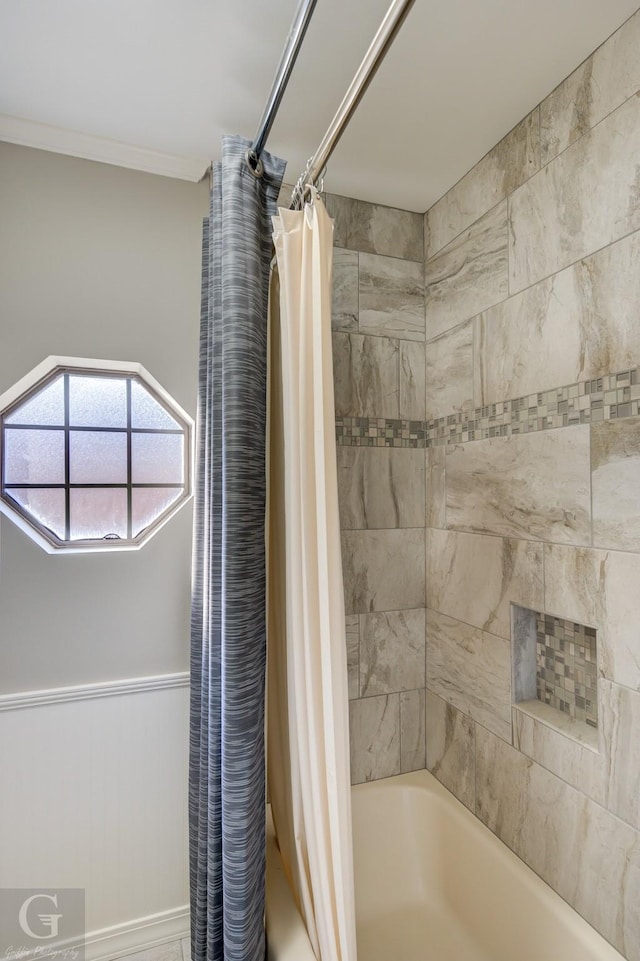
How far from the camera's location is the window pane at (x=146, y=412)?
5.70ft

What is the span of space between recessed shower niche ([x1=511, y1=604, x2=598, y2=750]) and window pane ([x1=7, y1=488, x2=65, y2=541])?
1.52 meters

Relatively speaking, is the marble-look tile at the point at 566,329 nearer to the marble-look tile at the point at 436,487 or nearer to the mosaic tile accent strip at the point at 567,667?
the marble-look tile at the point at 436,487

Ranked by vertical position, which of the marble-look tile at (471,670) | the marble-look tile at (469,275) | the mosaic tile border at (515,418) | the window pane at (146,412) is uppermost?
the marble-look tile at (469,275)

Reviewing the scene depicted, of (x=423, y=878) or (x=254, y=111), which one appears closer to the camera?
(x=254, y=111)

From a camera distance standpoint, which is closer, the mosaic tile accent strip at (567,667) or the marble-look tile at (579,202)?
the marble-look tile at (579,202)

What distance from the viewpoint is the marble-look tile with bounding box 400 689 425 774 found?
6.20 ft

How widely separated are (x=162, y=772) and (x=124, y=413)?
1260 mm

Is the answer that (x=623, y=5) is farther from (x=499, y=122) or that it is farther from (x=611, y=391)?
(x=611, y=391)

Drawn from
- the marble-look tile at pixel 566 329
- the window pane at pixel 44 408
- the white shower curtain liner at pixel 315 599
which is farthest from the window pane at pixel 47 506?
the marble-look tile at pixel 566 329

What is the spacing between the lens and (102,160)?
161 centimetres

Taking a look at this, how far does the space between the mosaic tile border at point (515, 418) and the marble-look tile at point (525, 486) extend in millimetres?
35

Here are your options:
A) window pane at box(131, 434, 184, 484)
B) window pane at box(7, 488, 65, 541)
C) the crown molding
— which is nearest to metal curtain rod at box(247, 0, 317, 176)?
the crown molding

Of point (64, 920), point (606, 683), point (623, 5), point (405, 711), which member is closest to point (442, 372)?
point (623, 5)

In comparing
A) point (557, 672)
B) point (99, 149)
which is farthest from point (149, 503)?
point (557, 672)
